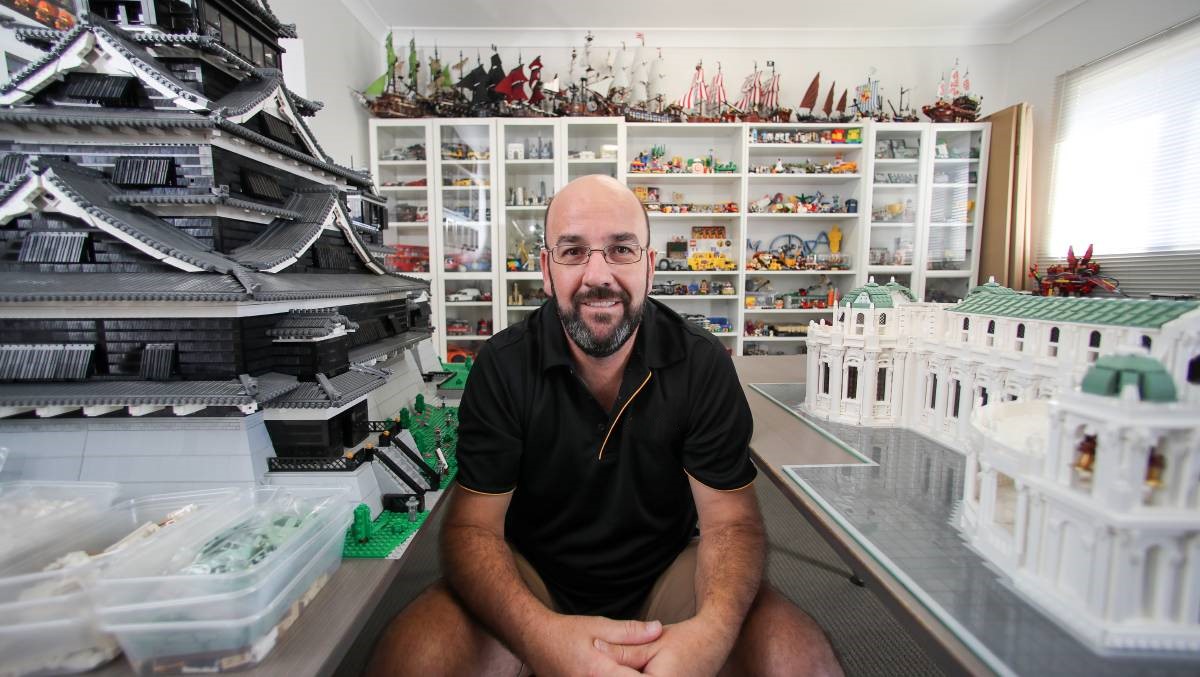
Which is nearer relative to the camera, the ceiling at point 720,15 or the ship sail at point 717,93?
the ceiling at point 720,15

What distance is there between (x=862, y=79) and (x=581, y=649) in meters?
6.73

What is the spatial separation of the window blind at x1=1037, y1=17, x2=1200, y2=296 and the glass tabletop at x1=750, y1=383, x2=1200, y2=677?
380cm

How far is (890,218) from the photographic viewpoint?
559cm

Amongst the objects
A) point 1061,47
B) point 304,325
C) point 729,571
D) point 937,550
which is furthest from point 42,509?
point 1061,47

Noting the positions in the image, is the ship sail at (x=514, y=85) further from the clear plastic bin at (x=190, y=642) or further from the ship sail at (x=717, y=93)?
the clear plastic bin at (x=190, y=642)

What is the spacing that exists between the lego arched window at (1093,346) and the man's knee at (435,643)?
1940 mm

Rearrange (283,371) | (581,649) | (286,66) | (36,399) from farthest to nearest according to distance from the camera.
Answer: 1. (286,66)
2. (283,371)
3. (36,399)
4. (581,649)

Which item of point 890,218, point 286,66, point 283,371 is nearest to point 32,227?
point 283,371

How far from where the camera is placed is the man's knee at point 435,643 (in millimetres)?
1226

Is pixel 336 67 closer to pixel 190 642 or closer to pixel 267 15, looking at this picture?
pixel 267 15

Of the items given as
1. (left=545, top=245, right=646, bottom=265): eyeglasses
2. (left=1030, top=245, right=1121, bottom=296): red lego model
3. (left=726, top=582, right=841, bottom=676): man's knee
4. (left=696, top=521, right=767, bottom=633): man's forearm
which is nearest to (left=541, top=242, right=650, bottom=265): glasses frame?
(left=545, top=245, right=646, bottom=265): eyeglasses

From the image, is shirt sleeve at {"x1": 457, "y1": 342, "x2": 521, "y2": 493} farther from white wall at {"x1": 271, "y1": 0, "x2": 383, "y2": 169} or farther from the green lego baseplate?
white wall at {"x1": 271, "y1": 0, "x2": 383, "y2": 169}

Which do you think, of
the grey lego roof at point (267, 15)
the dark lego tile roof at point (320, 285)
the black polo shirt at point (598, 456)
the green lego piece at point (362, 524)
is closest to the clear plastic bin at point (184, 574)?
the green lego piece at point (362, 524)

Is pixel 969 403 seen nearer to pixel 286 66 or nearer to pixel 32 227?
pixel 32 227
